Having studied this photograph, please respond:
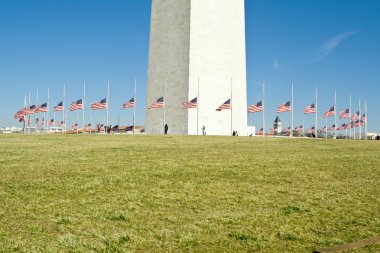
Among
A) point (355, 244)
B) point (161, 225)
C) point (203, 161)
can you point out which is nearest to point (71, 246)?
point (161, 225)

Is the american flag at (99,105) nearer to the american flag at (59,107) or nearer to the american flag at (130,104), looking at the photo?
the american flag at (130,104)

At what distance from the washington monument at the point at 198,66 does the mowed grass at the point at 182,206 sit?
41578 mm

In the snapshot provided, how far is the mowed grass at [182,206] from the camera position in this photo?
6.34 meters

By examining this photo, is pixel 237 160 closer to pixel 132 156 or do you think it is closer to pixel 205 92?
pixel 132 156

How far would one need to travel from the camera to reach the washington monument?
56.1 metres

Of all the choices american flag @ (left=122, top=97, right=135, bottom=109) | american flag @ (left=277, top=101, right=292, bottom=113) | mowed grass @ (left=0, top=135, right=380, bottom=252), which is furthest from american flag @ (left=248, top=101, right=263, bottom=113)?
mowed grass @ (left=0, top=135, right=380, bottom=252)

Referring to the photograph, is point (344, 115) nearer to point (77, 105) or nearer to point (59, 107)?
point (77, 105)

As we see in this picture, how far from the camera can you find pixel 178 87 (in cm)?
5719

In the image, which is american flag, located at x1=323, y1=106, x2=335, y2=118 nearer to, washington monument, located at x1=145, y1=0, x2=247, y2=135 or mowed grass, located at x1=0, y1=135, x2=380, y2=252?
washington monument, located at x1=145, y1=0, x2=247, y2=135

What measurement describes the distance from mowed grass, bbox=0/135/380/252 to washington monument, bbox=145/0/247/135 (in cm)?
4158

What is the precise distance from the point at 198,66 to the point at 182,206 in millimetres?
48841

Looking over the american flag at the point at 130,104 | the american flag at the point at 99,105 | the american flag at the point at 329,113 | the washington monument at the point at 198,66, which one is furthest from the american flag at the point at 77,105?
the american flag at the point at 329,113

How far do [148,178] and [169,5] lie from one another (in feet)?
171

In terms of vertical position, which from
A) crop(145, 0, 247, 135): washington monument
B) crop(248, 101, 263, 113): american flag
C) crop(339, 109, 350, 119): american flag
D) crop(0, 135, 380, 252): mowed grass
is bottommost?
crop(0, 135, 380, 252): mowed grass
